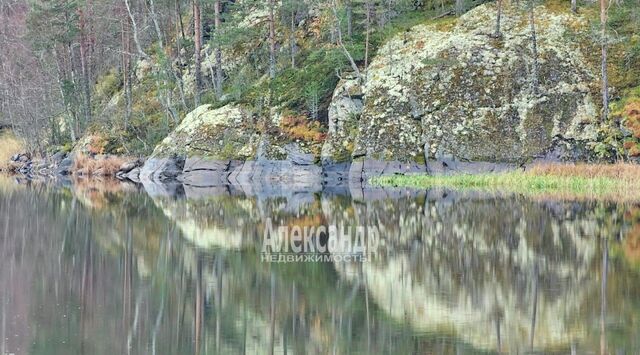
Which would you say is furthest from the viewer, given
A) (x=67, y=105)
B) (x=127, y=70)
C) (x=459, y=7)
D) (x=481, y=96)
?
(x=67, y=105)

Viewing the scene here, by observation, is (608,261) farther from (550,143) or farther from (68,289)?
(550,143)

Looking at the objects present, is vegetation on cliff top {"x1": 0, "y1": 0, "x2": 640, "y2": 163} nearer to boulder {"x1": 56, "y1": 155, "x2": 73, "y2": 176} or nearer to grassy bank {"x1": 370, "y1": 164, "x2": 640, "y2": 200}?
boulder {"x1": 56, "y1": 155, "x2": 73, "y2": 176}

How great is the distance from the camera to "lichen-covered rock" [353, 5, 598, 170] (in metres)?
45.1

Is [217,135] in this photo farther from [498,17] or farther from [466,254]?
[466,254]

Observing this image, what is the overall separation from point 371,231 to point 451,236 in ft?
7.66

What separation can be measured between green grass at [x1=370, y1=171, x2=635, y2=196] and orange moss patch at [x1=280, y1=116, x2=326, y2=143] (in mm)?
6380

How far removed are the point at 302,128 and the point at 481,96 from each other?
10253 millimetres

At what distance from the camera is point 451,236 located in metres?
21.8

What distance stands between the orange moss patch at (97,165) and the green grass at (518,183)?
2352cm

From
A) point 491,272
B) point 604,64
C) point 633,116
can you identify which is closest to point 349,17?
point 604,64

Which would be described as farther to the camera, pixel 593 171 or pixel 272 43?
pixel 272 43

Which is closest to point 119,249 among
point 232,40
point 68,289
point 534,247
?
point 68,289

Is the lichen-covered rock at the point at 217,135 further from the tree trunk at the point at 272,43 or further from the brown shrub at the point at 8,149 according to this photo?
the brown shrub at the point at 8,149

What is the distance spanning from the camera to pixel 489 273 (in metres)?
16.2
